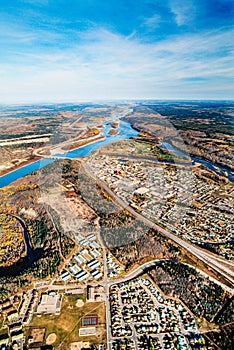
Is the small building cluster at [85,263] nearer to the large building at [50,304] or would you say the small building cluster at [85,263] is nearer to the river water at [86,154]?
the large building at [50,304]

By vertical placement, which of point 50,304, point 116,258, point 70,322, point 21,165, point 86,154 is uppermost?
point 86,154

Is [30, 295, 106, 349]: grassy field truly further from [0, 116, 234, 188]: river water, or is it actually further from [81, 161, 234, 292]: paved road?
[0, 116, 234, 188]: river water

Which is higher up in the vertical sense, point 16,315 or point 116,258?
point 116,258

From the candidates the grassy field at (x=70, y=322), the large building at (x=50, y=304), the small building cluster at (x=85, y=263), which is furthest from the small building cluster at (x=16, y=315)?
the small building cluster at (x=85, y=263)

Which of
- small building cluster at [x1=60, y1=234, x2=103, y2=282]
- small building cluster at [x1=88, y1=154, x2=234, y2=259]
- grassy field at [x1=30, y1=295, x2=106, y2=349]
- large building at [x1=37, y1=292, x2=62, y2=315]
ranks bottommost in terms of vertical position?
grassy field at [x1=30, y1=295, x2=106, y2=349]

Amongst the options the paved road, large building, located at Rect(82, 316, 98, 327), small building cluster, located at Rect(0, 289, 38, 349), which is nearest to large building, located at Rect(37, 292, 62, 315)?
small building cluster, located at Rect(0, 289, 38, 349)

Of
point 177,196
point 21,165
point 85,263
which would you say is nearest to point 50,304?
point 85,263

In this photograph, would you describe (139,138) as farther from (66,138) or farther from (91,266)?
(91,266)

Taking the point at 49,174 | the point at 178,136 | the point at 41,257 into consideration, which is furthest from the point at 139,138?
the point at 41,257

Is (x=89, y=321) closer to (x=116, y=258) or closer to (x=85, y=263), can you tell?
(x=85, y=263)
